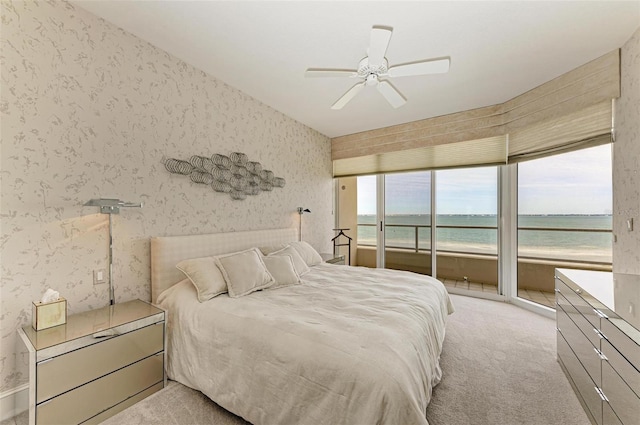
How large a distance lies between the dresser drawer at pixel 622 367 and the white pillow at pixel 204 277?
245cm

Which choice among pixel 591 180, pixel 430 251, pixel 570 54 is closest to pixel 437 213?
pixel 430 251

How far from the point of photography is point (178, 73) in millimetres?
2559

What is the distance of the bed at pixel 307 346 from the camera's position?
4.06ft

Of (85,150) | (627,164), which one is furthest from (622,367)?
(85,150)

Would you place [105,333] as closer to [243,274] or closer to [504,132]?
[243,274]

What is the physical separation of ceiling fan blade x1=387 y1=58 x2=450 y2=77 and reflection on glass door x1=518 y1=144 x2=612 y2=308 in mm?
2347

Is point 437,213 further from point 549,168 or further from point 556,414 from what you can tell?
point 556,414

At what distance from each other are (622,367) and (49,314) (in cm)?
320

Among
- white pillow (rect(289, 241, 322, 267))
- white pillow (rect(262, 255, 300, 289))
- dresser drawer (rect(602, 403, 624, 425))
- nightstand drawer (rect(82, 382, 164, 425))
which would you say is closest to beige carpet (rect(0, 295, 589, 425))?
nightstand drawer (rect(82, 382, 164, 425))

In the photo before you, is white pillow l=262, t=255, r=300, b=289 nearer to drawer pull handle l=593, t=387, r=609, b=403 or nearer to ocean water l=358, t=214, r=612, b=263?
drawer pull handle l=593, t=387, r=609, b=403

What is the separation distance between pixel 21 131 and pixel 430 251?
4.89 metres

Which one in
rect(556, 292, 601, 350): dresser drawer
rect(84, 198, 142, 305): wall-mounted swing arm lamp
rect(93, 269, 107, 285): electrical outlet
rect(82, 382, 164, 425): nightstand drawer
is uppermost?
rect(84, 198, 142, 305): wall-mounted swing arm lamp

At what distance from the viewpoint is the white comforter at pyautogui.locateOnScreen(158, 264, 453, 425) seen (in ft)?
4.03

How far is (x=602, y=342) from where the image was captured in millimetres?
1464
